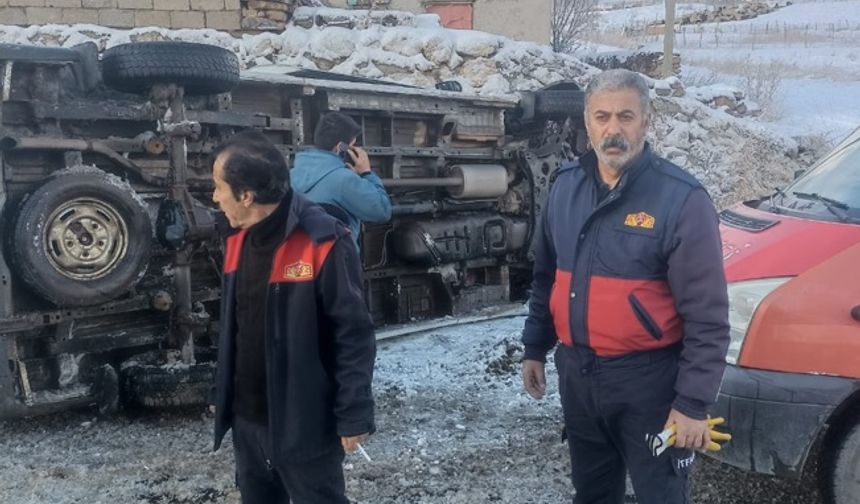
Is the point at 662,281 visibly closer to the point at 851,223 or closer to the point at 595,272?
the point at 595,272

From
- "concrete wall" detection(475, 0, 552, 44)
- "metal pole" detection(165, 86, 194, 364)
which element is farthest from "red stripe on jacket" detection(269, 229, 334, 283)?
"concrete wall" detection(475, 0, 552, 44)

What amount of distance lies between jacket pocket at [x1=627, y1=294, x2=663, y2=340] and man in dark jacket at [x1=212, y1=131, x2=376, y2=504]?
2.84 feet

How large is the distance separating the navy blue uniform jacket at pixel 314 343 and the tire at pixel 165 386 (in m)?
2.68

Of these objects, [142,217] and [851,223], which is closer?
[851,223]

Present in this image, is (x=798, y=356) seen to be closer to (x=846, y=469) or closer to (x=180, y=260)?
(x=846, y=469)

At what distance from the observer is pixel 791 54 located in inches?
1147

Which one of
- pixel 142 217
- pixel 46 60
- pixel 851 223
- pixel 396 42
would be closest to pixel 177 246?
pixel 142 217

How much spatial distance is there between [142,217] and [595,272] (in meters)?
3.42

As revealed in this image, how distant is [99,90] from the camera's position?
5516mm

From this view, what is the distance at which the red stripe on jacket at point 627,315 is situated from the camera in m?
2.60

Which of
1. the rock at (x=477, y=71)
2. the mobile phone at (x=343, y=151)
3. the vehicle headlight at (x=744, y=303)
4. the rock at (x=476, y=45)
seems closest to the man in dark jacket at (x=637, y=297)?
the vehicle headlight at (x=744, y=303)

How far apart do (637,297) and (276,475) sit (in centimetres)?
137

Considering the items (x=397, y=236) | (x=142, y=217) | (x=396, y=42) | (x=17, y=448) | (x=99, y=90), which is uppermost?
(x=396, y=42)

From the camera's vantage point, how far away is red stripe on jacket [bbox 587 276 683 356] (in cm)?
260
